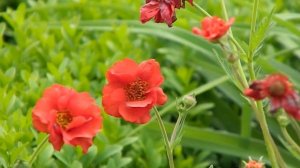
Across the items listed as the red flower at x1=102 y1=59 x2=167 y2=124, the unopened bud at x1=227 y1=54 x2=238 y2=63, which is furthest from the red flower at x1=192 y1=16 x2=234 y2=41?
the red flower at x1=102 y1=59 x2=167 y2=124

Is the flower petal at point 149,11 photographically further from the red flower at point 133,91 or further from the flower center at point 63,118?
the flower center at point 63,118

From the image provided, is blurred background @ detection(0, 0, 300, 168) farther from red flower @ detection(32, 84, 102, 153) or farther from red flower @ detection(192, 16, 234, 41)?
red flower @ detection(192, 16, 234, 41)

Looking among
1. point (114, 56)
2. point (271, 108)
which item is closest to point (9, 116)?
point (114, 56)

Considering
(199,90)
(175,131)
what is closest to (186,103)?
(175,131)

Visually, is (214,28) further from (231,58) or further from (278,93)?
(278,93)

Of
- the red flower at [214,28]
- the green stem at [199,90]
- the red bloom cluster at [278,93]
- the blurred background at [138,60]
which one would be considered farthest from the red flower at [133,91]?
the green stem at [199,90]

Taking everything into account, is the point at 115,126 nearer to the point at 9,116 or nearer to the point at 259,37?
the point at 9,116

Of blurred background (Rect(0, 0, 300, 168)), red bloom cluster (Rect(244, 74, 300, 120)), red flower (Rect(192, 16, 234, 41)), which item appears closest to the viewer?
red bloom cluster (Rect(244, 74, 300, 120))
